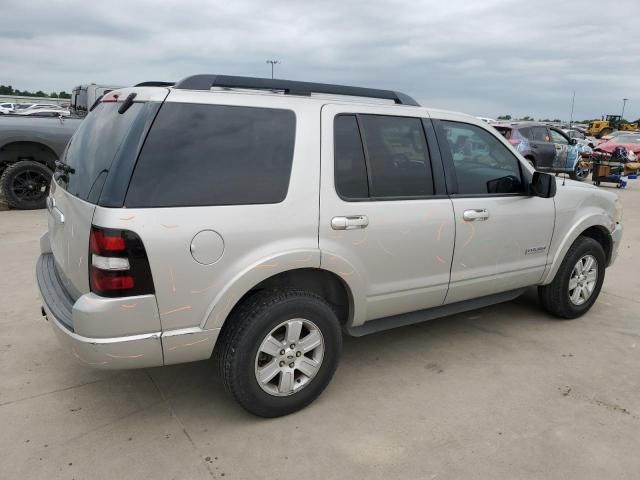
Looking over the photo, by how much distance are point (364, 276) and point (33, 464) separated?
1.96 metres

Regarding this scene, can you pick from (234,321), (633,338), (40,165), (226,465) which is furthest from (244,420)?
(40,165)

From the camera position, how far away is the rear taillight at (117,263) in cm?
229

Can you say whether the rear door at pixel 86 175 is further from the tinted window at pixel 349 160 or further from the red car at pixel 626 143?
the red car at pixel 626 143

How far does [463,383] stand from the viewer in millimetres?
3354

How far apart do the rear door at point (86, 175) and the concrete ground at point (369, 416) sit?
797mm

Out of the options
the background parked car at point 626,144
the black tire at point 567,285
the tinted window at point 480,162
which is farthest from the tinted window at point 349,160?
Answer: the background parked car at point 626,144

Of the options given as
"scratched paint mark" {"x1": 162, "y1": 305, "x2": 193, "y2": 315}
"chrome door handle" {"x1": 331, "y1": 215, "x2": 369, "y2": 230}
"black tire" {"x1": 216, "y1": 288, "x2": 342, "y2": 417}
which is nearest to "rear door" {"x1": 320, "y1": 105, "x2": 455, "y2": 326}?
"chrome door handle" {"x1": 331, "y1": 215, "x2": 369, "y2": 230}

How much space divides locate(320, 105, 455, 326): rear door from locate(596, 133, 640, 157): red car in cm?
1818

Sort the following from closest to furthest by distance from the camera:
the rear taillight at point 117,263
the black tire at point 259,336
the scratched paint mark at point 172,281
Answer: the rear taillight at point 117,263, the scratched paint mark at point 172,281, the black tire at point 259,336

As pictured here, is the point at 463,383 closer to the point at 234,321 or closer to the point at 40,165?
the point at 234,321

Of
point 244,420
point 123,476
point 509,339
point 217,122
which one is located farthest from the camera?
point 509,339

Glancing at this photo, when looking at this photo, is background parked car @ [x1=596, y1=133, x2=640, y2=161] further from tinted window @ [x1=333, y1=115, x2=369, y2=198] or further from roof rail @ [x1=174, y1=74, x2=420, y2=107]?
tinted window @ [x1=333, y1=115, x2=369, y2=198]

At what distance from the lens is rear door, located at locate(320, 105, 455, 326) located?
2.90 meters

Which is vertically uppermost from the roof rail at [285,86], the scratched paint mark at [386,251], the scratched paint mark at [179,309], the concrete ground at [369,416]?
the roof rail at [285,86]
